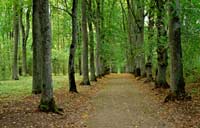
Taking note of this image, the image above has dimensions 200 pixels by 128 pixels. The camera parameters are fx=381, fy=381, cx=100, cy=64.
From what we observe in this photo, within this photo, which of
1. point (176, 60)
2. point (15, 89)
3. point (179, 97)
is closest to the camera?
point (179, 97)

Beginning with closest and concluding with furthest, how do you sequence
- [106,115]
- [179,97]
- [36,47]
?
[106,115], [179,97], [36,47]

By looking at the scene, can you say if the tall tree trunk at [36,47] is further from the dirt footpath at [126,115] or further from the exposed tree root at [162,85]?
the exposed tree root at [162,85]

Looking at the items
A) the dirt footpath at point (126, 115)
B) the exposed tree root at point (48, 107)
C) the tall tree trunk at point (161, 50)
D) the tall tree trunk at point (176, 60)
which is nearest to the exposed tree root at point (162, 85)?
the tall tree trunk at point (161, 50)

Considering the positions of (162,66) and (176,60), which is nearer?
(176,60)


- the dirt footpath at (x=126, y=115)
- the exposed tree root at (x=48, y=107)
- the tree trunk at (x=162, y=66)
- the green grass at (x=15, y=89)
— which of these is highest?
the tree trunk at (x=162, y=66)

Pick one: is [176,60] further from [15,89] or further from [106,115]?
[15,89]

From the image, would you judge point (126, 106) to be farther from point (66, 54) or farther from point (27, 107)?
point (66, 54)

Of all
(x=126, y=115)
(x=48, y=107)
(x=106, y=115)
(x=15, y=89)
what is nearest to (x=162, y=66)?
(x=15, y=89)

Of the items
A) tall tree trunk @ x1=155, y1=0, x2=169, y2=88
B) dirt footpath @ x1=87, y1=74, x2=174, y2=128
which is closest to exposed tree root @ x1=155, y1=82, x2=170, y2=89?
tall tree trunk @ x1=155, y1=0, x2=169, y2=88

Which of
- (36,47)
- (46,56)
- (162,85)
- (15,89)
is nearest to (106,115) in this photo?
(46,56)

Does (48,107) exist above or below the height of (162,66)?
below

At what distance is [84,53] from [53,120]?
15.6 meters

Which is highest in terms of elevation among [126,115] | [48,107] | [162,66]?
[162,66]

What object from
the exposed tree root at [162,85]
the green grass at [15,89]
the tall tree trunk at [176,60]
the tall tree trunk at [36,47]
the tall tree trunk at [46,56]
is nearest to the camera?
the tall tree trunk at [46,56]
